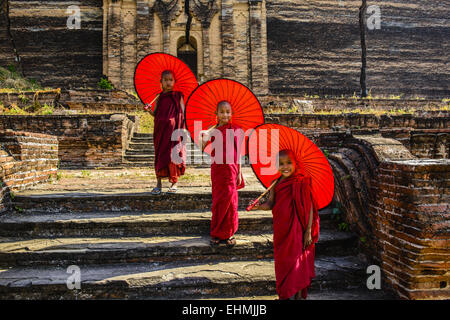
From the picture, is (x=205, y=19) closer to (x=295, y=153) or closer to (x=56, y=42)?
(x=56, y=42)

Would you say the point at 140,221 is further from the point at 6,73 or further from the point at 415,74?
the point at 415,74

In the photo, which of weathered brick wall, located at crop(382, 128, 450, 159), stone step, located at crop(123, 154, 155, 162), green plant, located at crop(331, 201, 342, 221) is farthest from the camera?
stone step, located at crop(123, 154, 155, 162)

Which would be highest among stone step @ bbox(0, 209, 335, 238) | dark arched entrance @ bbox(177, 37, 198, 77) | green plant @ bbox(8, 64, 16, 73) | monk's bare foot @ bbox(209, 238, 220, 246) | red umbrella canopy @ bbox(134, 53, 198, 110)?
dark arched entrance @ bbox(177, 37, 198, 77)

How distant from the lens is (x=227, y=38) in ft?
53.5

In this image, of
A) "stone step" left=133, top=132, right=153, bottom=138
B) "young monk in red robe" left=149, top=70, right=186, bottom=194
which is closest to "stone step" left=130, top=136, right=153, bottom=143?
"stone step" left=133, top=132, right=153, bottom=138

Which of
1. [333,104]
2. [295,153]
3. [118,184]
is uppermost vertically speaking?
[333,104]

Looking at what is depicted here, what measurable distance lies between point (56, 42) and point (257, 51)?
11.8m

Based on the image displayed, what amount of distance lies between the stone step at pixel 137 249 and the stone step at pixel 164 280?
0.07m

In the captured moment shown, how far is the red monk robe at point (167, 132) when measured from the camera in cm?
391

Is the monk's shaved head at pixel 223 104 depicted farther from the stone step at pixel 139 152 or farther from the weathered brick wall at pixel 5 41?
the weathered brick wall at pixel 5 41

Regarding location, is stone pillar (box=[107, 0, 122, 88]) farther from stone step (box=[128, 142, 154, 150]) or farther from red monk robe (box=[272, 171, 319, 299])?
red monk robe (box=[272, 171, 319, 299])

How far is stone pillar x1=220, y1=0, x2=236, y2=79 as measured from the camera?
16.2 m

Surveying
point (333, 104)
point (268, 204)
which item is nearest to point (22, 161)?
point (268, 204)

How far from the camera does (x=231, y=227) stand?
9.86 ft
